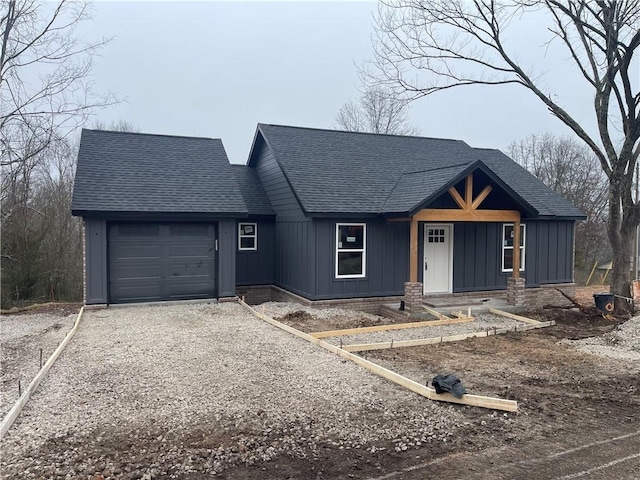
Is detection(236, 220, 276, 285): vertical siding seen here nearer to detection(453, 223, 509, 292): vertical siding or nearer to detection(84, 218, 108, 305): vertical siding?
detection(84, 218, 108, 305): vertical siding

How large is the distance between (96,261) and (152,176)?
9.89ft

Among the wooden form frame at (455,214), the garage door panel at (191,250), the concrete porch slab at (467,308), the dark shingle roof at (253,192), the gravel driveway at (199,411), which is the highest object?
the dark shingle roof at (253,192)

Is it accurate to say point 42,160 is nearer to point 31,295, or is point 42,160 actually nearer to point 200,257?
point 31,295

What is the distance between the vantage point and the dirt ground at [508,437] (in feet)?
14.2

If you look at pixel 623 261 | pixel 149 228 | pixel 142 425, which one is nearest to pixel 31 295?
pixel 149 228

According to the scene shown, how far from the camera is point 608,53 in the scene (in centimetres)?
1212

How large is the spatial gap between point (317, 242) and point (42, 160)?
14938 millimetres

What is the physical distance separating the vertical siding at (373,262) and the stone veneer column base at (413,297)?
1159 mm

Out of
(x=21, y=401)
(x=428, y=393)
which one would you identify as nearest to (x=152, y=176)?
(x=21, y=401)

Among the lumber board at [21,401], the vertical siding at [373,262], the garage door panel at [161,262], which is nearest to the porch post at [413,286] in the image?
the vertical siding at [373,262]

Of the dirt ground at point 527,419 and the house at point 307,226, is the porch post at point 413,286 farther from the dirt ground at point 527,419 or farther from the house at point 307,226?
the dirt ground at point 527,419

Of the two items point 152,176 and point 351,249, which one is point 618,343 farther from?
point 152,176

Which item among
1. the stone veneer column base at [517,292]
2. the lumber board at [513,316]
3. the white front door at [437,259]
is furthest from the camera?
the white front door at [437,259]

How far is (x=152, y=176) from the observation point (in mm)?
14047
